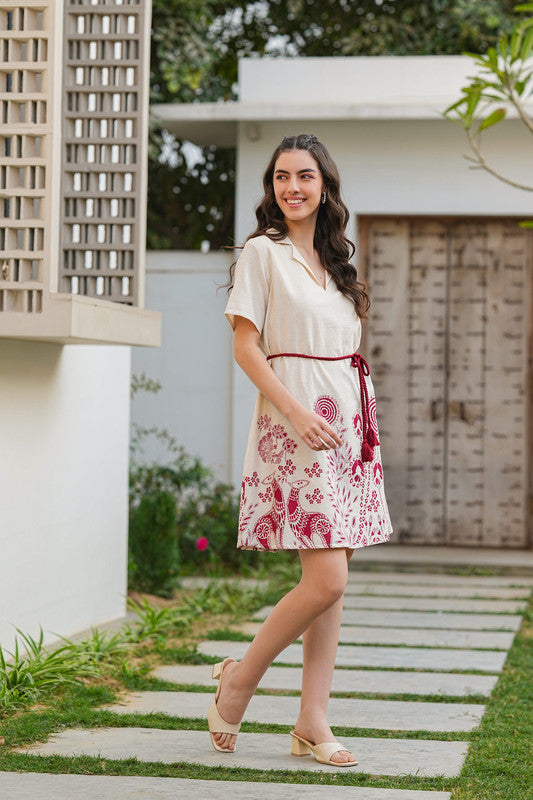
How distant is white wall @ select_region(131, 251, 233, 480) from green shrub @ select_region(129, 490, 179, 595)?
1958mm

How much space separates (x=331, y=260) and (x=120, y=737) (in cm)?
153

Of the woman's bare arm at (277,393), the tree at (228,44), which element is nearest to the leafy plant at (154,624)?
the woman's bare arm at (277,393)

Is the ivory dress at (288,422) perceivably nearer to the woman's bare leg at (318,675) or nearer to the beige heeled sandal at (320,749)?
the woman's bare leg at (318,675)

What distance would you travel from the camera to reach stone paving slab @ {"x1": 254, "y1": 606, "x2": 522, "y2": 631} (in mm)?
5551

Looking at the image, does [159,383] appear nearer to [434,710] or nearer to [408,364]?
[408,364]

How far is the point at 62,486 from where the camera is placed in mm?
4938

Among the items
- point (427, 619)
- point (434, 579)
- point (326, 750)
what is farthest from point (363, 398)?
point (434, 579)

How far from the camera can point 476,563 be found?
738 cm

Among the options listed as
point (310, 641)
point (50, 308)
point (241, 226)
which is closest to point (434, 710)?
point (310, 641)

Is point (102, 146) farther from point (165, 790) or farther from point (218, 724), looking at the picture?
point (165, 790)

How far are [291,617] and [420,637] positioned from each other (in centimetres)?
237

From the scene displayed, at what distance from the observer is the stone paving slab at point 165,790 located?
2791mm

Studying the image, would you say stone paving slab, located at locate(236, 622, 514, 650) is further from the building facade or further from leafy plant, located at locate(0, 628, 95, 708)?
leafy plant, located at locate(0, 628, 95, 708)

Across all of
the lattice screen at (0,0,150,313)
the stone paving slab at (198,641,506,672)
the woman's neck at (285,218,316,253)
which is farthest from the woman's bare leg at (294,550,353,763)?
the lattice screen at (0,0,150,313)
